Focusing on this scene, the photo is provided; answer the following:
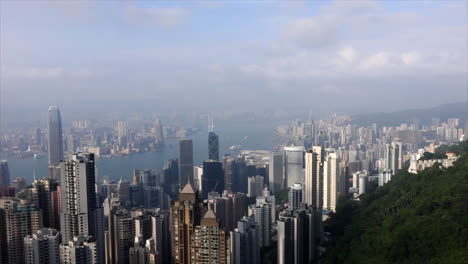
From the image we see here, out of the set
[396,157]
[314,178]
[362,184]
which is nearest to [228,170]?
[314,178]

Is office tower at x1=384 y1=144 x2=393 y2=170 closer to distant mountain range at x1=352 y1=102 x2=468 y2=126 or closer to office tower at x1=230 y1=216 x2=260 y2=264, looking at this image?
distant mountain range at x1=352 y1=102 x2=468 y2=126

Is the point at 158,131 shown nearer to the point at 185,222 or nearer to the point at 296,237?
the point at 296,237

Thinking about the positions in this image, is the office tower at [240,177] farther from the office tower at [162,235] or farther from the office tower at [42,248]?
the office tower at [42,248]

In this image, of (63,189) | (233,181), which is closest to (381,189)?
(233,181)

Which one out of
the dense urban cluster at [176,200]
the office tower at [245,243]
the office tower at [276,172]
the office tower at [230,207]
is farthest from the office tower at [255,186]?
the office tower at [245,243]

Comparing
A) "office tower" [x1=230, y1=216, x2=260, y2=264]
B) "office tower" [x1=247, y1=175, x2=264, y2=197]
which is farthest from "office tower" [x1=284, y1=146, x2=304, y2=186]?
"office tower" [x1=230, y1=216, x2=260, y2=264]

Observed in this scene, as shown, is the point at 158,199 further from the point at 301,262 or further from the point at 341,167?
the point at 341,167
